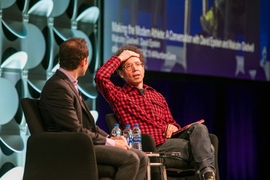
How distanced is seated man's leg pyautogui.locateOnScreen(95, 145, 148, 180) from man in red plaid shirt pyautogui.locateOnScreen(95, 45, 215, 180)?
63cm

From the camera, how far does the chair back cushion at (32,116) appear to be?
328 cm

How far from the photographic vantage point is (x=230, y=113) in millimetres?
7145

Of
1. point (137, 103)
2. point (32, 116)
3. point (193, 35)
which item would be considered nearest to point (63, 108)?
point (32, 116)

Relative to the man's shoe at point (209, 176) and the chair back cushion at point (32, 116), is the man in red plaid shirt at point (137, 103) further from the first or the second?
the chair back cushion at point (32, 116)

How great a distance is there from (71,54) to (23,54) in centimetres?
188

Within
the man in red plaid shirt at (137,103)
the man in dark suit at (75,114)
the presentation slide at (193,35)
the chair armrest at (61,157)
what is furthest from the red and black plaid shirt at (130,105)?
the presentation slide at (193,35)

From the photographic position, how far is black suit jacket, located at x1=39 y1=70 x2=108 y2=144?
3.18 m

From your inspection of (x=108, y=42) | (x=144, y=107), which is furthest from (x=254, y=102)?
(x=144, y=107)

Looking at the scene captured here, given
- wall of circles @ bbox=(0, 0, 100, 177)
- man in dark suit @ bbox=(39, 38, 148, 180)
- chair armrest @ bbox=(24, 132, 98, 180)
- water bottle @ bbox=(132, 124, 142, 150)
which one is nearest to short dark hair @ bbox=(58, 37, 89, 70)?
man in dark suit @ bbox=(39, 38, 148, 180)

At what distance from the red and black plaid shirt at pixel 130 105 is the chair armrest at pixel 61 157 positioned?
0.81 m

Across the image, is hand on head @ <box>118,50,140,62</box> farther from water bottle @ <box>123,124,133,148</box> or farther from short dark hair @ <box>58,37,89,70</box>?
short dark hair @ <box>58,37,89,70</box>

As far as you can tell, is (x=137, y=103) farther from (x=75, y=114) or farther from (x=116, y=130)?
(x=75, y=114)

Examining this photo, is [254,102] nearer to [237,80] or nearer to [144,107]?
[237,80]

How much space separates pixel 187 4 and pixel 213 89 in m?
1.19
